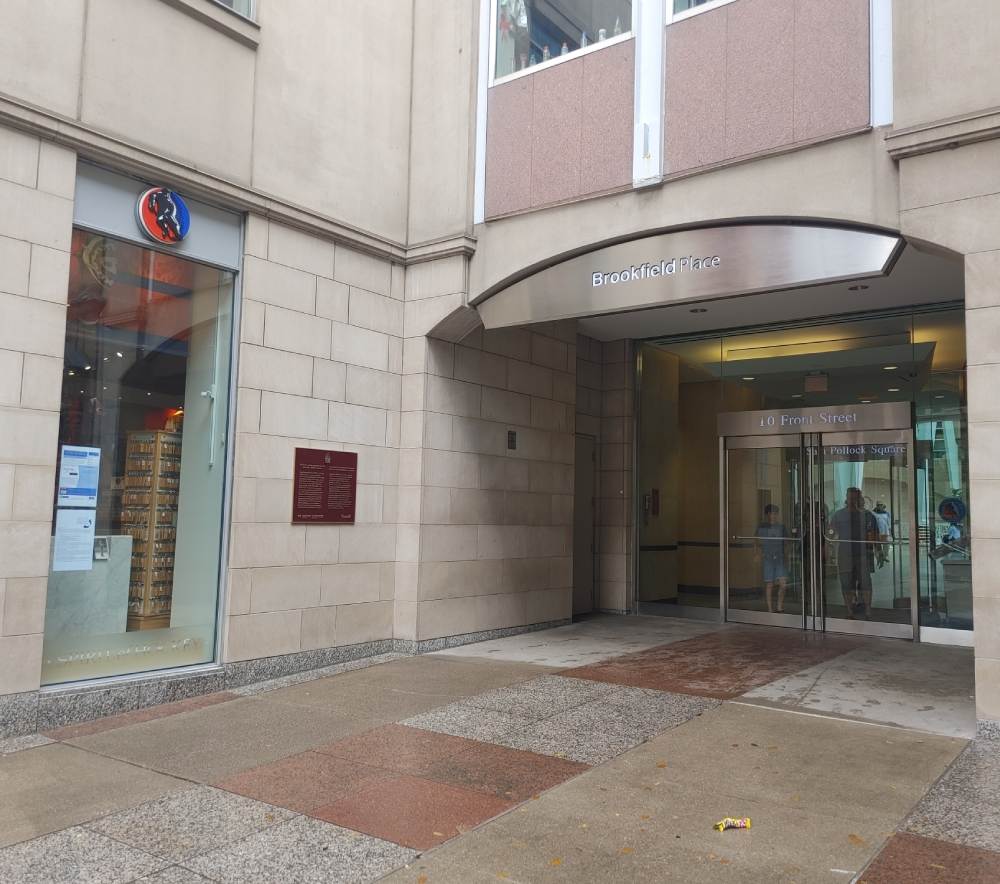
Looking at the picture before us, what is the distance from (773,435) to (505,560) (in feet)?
13.5

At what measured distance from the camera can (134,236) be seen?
7328 mm

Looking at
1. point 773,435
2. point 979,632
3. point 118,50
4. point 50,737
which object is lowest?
point 50,737

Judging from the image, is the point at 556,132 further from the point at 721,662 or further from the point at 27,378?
the point at 721,662

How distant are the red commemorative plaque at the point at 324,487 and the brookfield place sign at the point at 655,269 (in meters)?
3.13

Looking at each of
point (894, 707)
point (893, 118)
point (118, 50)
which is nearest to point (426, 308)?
point (118, 50)

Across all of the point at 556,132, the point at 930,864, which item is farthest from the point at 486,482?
the point at 930,864

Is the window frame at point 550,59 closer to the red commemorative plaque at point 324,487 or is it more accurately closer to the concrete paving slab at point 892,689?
the red commemorative plaque at point 324,487

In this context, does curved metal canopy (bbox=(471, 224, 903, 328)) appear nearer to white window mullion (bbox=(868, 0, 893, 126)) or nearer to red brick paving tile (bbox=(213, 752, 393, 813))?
white window mullion (bbox=(868, 0, 893, 126))

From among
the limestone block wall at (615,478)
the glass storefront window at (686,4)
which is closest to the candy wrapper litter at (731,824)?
the glass storefront window at (686,4)

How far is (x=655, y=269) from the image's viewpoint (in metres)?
8.10

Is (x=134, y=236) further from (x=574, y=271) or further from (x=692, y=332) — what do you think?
(x=692, y=332)

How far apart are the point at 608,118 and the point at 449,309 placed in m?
2.54

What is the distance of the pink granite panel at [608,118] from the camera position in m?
8.41

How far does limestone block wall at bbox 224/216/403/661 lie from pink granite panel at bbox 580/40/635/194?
8.43 ft
